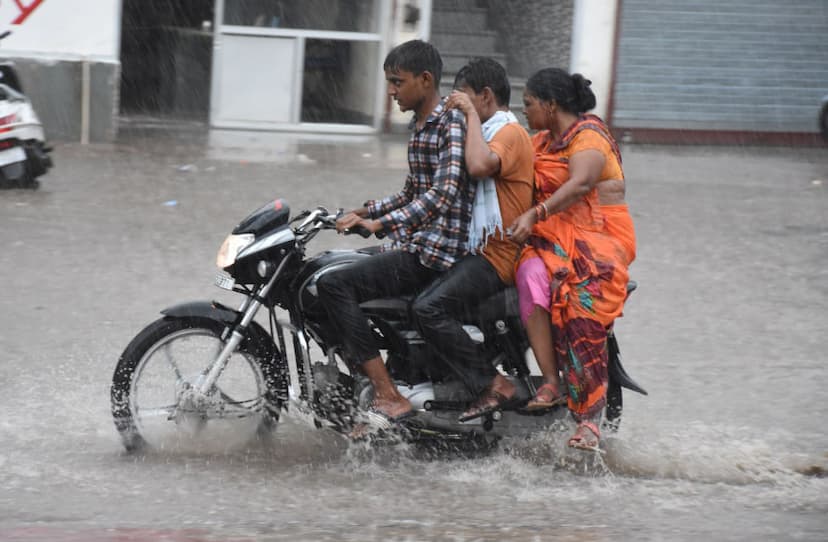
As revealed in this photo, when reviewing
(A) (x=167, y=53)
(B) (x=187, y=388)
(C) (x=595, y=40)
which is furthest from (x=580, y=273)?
(A) (x=167, y=53)

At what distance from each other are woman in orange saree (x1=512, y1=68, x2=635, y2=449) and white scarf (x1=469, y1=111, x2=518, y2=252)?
0.16 m

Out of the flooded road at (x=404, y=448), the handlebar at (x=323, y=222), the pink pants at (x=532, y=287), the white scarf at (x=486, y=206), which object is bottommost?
the flooded road at (x=404, y=448)

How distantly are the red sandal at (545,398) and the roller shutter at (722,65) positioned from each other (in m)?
11.3

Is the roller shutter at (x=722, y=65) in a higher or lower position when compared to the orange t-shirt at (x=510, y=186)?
higher

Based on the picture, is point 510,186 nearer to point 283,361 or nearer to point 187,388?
point 283,361

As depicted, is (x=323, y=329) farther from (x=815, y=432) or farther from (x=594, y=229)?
(x=815, y=432)

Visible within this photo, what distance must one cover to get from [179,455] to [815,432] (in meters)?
2.95

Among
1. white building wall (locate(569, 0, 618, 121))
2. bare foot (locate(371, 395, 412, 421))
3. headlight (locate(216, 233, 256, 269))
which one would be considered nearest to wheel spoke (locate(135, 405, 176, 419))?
headlight (locate(216, 233, 256, 269))

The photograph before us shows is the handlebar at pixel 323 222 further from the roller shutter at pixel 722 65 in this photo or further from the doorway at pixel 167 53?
the doorway at pixel 167 53

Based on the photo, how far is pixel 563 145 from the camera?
182 inches

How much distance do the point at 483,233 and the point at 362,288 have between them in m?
0.52

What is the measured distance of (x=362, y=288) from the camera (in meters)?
4.48

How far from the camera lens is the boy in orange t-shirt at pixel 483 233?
4.46 metres

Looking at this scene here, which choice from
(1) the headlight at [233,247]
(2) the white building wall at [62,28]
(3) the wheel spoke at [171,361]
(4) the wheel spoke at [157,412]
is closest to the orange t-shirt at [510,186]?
(1) the headlight at [233,247]
